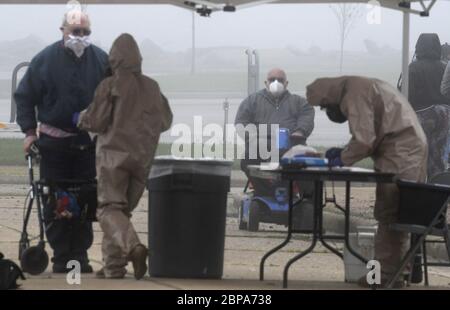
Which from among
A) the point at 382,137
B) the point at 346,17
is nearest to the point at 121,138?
the point at 382,137

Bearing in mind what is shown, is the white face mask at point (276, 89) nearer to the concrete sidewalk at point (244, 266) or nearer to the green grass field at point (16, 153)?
the concrete sidewalk at point (244, 266)

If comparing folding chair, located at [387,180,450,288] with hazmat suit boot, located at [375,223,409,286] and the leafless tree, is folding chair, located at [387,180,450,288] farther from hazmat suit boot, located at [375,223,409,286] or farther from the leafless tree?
the leafless tree

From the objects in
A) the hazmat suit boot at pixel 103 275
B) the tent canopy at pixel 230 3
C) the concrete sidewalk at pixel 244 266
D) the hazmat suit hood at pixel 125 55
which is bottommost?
the concrete sidewalk at pixel 244 266

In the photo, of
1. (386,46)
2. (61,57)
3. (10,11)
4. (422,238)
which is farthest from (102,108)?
(386,46)

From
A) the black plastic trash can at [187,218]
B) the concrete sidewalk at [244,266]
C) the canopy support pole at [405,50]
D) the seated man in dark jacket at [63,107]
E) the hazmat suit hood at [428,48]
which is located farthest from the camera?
the hazmat suit hood at [428,48]

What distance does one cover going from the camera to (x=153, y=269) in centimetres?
1037

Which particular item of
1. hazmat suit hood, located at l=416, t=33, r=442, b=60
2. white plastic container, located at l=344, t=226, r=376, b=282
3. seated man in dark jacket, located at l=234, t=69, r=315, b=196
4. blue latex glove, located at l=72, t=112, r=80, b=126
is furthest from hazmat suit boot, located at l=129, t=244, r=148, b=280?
hazmat suit hood, located at l=416, t=33, r=442, b=60

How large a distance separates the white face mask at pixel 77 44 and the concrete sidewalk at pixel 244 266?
178 centimetres

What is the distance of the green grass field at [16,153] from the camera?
86.0ft

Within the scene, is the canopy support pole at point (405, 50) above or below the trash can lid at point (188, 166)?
above

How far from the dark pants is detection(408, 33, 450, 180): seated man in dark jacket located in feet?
23.9

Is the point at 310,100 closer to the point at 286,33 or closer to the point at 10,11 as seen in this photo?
the point at 10,11

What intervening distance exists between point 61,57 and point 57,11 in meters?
10.3

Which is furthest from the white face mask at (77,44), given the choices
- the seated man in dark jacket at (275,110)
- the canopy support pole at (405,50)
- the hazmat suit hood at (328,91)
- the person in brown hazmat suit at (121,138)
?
the seated man in dark jacket at (275,110)
